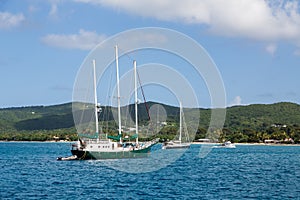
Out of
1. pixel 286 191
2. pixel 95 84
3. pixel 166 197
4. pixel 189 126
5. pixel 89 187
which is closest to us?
pixel 166 197

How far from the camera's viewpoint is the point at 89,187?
50.7 meters

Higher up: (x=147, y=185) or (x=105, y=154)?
(x=105, y=154)

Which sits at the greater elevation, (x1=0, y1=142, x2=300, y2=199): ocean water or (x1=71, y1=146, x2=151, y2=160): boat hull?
(x1=71, y1=146, x2=151, y2=160): boat hull

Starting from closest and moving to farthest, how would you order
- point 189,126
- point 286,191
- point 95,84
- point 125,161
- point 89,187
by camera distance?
point 286,191, point 89,187, point 125,161, point 95,84, point 189,126

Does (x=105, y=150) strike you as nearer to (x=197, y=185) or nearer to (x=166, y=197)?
(x=197, y=185)

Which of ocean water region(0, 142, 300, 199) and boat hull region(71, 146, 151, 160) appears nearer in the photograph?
ocean water region(0, 142, 300, 199)

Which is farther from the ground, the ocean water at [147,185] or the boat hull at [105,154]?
the boat hull at [105,154]

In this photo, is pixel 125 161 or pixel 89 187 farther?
pixel 125 161

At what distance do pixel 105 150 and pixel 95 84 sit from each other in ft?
43.8

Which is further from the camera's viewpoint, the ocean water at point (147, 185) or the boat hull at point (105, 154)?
the boat hull at point (105, 154)

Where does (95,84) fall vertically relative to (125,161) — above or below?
above

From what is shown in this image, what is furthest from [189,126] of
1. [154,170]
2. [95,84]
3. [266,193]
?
[266,193]

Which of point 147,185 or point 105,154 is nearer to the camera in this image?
point 147,185

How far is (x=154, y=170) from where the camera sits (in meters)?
68.9
